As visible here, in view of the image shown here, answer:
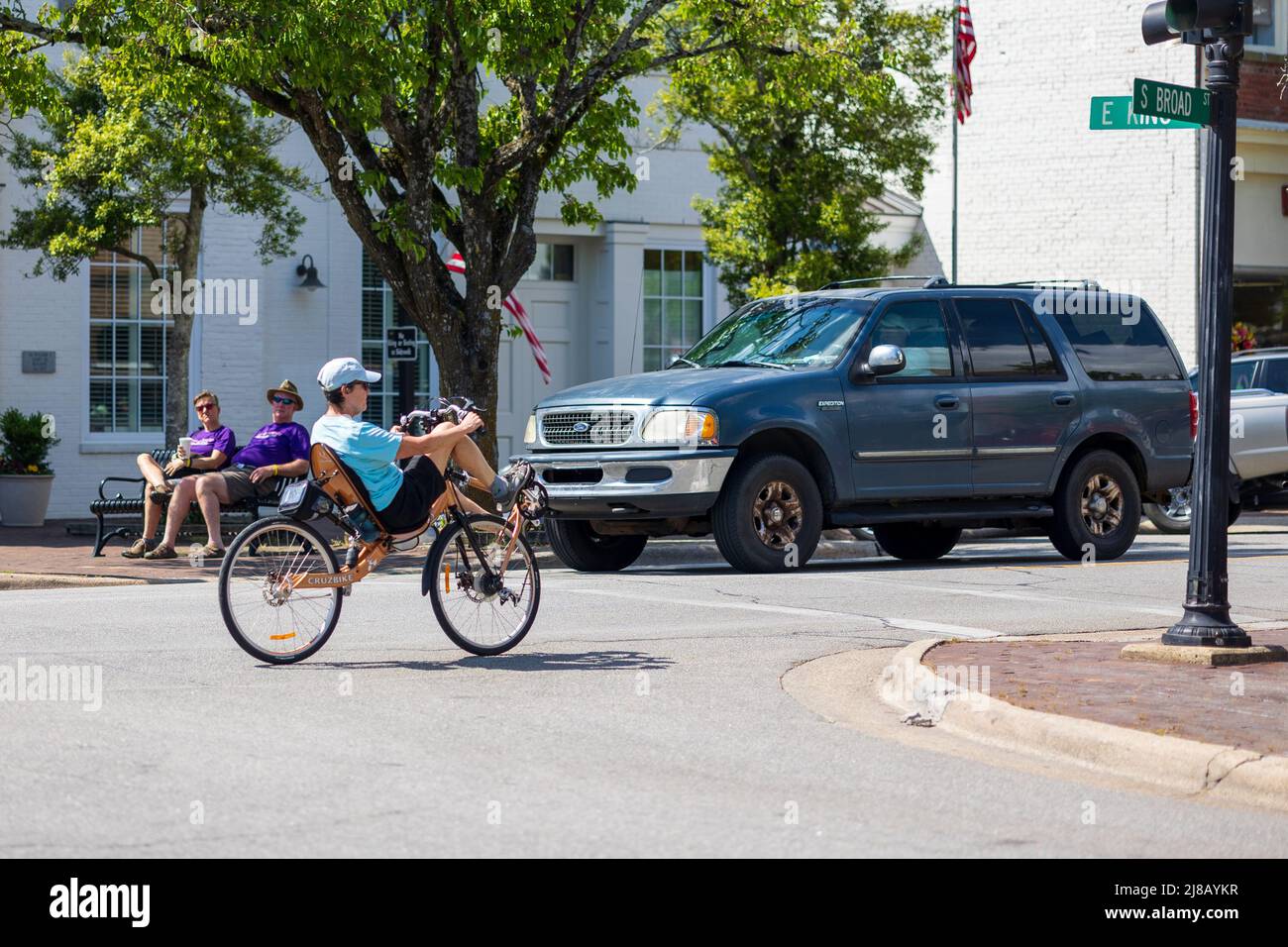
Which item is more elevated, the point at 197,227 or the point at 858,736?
the point at 197,227

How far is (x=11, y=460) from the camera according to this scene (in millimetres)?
20172

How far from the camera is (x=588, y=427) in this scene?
13.8 m

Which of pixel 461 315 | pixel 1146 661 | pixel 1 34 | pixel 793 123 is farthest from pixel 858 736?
pixel 793 123

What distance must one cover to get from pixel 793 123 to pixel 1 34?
389 inches

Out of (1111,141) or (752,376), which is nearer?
(752,376)

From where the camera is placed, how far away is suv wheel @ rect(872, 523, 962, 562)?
16.0 meters

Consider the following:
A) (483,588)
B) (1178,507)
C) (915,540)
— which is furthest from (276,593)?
(1178,507)

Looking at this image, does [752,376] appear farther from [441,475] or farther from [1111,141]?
→ [1111,141]

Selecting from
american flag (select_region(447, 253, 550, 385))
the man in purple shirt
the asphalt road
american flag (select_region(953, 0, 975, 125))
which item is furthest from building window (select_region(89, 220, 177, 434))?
the asphalt road

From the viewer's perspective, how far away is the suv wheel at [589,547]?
14453 mm

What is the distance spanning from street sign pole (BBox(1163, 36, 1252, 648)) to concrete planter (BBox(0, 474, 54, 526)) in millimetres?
14138

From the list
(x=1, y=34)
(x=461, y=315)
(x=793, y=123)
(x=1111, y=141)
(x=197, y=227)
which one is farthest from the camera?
(x=1111, y=141)

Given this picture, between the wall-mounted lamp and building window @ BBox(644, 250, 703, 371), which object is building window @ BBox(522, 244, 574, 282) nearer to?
building window @ BBox(644, 250, 703, 371)

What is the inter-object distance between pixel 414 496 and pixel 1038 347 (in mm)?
7494
